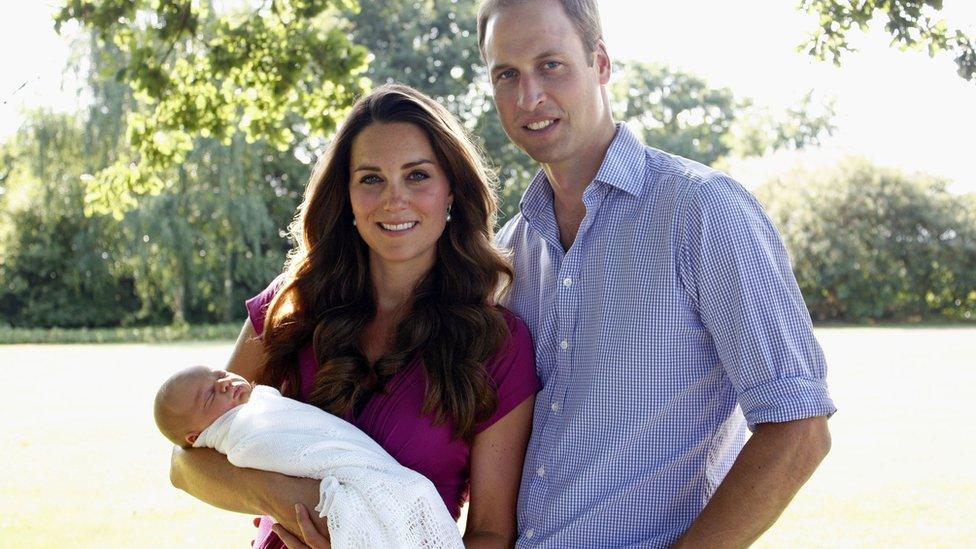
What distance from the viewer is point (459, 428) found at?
284 centimetres

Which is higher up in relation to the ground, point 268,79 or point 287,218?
point 268,79

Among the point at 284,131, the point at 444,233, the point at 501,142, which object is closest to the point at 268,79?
the point at 284,131

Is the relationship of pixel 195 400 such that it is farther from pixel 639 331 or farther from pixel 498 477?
pixel 639 331

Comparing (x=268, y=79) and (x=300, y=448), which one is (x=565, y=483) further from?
(x=268, y=79)

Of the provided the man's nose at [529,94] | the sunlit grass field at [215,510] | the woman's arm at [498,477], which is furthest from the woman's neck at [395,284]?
the sunlit grass field at [215,510]

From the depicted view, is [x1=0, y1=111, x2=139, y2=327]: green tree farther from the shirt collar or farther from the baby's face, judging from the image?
the shirt collar

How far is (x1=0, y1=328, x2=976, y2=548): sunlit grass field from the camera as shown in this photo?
7.86 metres

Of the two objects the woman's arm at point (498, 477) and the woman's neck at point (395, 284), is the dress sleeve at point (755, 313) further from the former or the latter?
the woman's neck at point (395, 284)

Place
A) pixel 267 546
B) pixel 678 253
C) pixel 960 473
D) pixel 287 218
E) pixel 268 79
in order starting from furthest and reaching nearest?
pixel 287 218 < pixel 960 473 < pixel 268 79 < pixel 267 546 < pixel 678 253

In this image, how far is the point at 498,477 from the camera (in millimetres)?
2826

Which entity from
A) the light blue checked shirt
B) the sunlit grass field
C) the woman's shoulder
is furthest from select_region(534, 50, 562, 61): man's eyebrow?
the sunlit grass field

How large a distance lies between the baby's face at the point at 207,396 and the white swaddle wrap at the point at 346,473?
4.3 inches

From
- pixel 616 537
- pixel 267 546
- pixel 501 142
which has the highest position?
pixel 616 537

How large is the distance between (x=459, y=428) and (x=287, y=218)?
1320 inches
